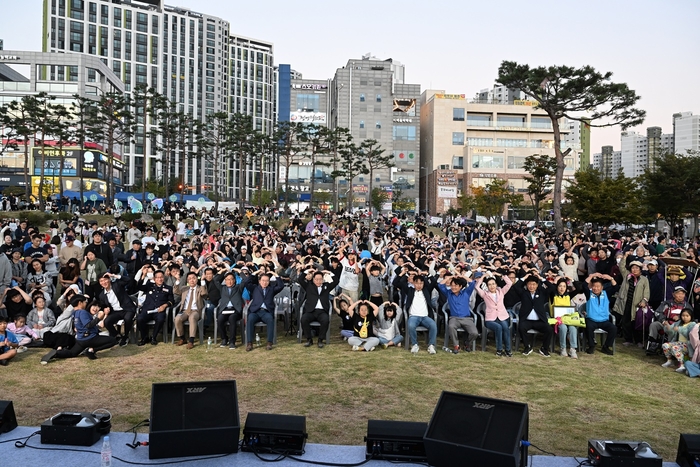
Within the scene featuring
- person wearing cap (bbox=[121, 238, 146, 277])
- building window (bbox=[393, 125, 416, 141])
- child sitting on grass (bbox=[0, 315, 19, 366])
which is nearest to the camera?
child sitting on grass (bbox=[0, 315, 19, 366])

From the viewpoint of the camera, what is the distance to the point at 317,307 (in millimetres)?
10320

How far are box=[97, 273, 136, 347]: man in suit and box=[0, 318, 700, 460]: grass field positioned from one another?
15.4 inches

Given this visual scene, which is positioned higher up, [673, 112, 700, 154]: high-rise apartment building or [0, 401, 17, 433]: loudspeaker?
[673, 112, 700, 154]: high-rise apartment building

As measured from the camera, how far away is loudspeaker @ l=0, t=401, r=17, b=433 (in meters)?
5.10

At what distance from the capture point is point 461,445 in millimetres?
4461

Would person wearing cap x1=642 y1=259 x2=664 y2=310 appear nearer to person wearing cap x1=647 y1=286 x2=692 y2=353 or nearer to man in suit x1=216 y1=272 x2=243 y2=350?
person wearing cap x1=647 y1=286 x2=692 y2=353

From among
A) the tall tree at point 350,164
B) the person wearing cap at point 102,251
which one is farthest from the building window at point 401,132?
the person wearing cap at point 102,251

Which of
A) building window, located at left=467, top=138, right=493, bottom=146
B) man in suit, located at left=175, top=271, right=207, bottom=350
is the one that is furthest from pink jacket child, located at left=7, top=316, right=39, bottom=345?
building window, located at left=467, top=138, right=493, bottom=146

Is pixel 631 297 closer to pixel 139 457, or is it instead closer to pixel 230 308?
pixel 230 308

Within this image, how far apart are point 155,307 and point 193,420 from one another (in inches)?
230

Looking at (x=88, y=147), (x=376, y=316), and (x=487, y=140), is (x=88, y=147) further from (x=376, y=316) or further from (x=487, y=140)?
(x=376, y=316)

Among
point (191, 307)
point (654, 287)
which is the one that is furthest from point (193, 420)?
point (654, 287)

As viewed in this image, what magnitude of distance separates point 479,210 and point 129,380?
60.6 metres

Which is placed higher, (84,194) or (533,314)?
(84,194)
